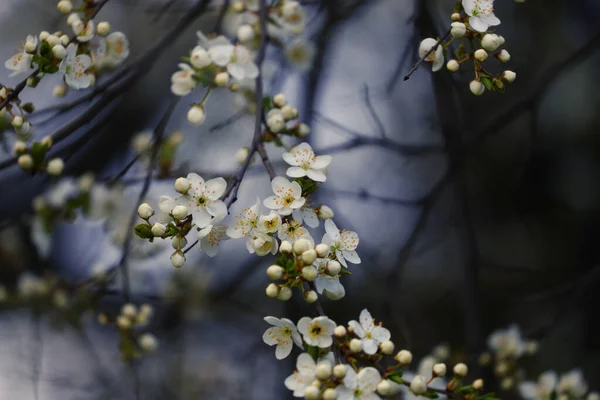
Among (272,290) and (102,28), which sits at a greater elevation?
(102,28)

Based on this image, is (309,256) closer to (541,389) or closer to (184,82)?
(184,82)

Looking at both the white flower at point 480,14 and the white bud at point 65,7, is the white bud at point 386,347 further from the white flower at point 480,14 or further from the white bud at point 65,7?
the white bud at point 65,7

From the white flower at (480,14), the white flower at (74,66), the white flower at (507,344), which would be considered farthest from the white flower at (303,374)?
the white flower at (507,344)

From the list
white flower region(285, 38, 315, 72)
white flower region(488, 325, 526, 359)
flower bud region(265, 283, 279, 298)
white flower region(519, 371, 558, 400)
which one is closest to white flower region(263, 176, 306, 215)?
flower bud region(265, 283, 279, 298)

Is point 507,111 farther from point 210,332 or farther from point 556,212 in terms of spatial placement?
point 210,332

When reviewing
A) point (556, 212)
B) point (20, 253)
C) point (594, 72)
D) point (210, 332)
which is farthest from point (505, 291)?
point (20, 253)

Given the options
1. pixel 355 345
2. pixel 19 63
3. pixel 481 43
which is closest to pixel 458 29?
pixel 481 43

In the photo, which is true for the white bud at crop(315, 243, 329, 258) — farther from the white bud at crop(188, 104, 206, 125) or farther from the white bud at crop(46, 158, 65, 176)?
the white bud at crop(46, 158, 65, 176)

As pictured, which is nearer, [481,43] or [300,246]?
[300,246]

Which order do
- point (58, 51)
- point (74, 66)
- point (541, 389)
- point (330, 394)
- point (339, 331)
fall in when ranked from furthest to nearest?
point (541, 389) < point (74, 66) < point (58, 51) < point (339, 331) < point (330, 394)
